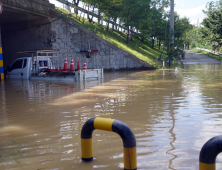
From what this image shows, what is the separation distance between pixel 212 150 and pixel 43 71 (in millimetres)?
15710

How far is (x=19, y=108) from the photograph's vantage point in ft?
24.8

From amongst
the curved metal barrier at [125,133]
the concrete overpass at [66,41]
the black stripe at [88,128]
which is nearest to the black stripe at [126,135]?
the curved metal barrier at [125,133]

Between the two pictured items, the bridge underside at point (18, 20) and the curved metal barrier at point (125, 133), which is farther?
the bridge underside at point (18, 20)

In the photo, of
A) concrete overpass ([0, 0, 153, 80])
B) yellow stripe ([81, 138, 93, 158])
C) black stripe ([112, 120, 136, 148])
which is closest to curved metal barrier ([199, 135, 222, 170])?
black stripe ([112, 120, 136, 148])

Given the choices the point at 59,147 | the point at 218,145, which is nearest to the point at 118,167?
the point at 59,147

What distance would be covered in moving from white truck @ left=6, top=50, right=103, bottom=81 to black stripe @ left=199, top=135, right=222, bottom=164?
13.5 metres

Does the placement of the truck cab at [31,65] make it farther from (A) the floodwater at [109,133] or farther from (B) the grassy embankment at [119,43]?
(B) the grassy embankment at [119,43]

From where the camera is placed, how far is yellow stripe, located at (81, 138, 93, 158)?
10.6 ft

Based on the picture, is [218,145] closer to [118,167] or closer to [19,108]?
[118,167]

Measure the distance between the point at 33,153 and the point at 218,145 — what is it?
2.71 meters

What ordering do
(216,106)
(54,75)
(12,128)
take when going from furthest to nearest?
(54,75) → (216,106) → (12,128)

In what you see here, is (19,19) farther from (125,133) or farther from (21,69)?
(125,133)

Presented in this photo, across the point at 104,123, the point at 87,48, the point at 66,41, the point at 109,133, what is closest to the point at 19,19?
the point at 66,41

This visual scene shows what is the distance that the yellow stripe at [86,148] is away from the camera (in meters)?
3.23
